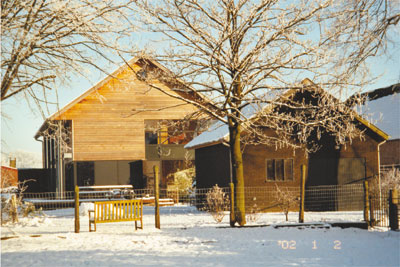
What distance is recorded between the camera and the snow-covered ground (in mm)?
8969

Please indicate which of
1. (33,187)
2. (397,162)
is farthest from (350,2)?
(33,187)

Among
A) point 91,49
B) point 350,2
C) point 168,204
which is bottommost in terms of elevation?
point 168,204

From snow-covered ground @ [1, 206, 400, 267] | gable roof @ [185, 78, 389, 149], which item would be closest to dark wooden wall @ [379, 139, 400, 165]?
gable roof @ [185, 78, 389, 149]

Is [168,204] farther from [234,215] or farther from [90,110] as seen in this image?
[234,215]

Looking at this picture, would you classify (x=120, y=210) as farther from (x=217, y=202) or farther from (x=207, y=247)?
(x=217, y=202)

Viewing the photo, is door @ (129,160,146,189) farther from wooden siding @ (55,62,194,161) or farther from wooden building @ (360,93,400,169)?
wooden building @ (360,93,400,169)

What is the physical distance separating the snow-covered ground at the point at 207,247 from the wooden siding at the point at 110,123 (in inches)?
558

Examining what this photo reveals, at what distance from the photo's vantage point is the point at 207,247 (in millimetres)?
10562

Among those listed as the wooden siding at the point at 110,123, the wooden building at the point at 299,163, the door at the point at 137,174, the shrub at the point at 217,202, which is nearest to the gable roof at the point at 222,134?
the wooden building at the point at 299,163

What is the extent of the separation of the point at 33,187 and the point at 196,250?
29.6m

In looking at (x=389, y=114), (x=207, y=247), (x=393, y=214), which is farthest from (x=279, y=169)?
(x=389, y=114)

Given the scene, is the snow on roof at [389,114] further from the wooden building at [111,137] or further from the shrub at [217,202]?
the shrub at [217,202]

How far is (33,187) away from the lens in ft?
120

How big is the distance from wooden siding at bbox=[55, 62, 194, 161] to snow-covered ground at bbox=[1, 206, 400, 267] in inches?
558
